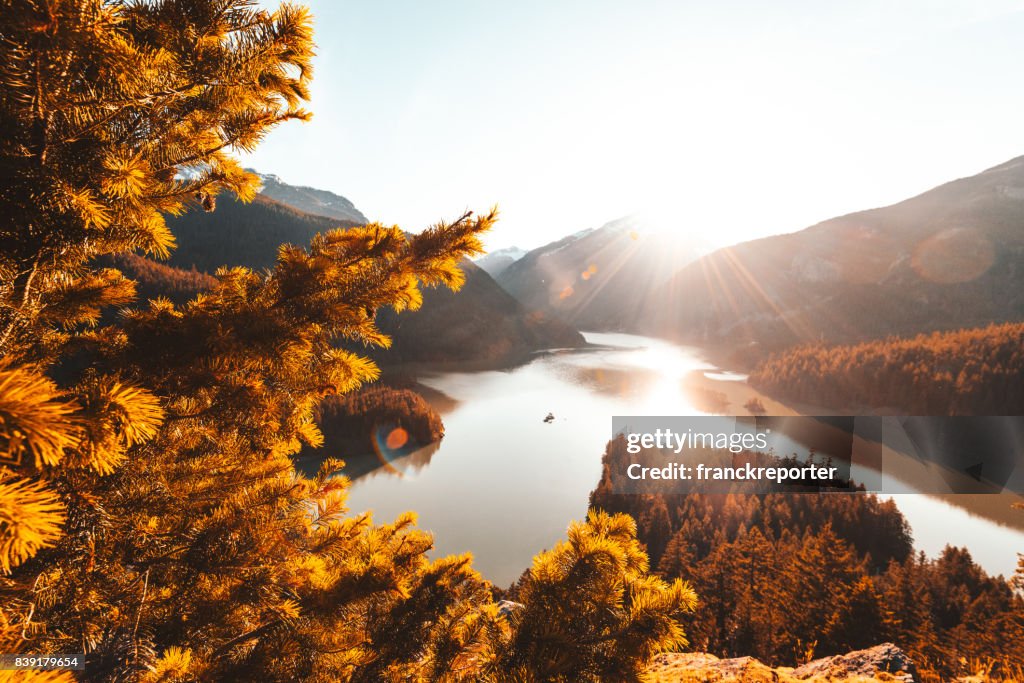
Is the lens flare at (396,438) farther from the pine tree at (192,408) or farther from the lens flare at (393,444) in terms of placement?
the pine tree at (192,408)

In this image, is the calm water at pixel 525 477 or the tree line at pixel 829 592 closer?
the tree line at pixel 829 592

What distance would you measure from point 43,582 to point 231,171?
6.93 feet

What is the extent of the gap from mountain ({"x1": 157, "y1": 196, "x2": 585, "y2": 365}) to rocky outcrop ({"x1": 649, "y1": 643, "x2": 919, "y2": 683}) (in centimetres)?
7772

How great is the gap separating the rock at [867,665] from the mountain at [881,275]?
3890 inches

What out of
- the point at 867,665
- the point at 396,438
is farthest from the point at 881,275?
the point at 867,665

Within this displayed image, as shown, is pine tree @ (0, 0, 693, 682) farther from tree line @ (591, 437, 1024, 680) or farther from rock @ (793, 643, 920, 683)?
tree line @ (591, 437, 1024, 680)

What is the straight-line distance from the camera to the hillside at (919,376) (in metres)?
44.5

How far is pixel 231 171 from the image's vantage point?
2.20m

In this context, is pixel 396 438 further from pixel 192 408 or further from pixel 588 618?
pixel 588 618

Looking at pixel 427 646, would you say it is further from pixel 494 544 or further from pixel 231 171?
pixel 494 544

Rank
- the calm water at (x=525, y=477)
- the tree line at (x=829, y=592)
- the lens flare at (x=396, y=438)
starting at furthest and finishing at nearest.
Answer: the lens flare at (x=396, y=438), the calm water at (x=525, y=477), the tree line at (x=829, y=592)

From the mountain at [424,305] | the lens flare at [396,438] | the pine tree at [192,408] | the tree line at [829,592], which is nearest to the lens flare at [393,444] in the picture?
the lens flare at [396,438]

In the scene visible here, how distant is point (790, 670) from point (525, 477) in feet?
74.5

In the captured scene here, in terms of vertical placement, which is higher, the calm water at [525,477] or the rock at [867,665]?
the rock at [867,665]
